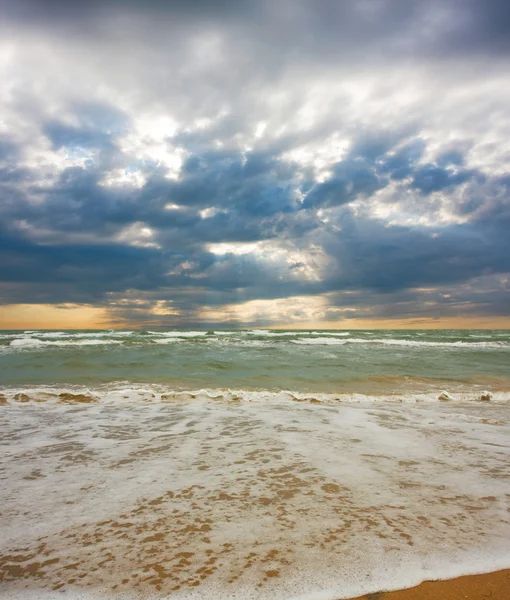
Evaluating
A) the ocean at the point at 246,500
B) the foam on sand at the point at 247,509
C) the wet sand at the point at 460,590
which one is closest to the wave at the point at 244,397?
the ocean at the point at 246,500

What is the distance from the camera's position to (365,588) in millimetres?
1811

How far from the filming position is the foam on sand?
189 centimetres

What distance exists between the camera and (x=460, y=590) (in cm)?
181

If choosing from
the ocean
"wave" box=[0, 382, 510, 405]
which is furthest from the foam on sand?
"wave" box=[0, 382, 510, 405]

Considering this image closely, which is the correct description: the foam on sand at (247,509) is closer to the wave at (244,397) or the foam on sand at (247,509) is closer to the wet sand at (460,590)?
the wet sand at (460,590)

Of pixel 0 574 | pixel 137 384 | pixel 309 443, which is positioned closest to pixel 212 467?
pixel 309 443

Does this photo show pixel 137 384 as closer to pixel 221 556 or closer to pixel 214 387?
pixel 214 387

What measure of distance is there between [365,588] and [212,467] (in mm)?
1934

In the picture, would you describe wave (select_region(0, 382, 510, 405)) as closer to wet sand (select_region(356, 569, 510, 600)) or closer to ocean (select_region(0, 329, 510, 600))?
ocean (select_region(0, 329, 510, 600))

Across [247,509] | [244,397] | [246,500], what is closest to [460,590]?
[247,509]

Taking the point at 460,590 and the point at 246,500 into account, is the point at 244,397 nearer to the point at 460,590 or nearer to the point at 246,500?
the point at 246,500

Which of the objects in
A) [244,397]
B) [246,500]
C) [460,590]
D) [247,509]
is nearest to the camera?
[460,590]

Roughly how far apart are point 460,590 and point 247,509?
1309mm

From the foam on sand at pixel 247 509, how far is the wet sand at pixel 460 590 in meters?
0.05
